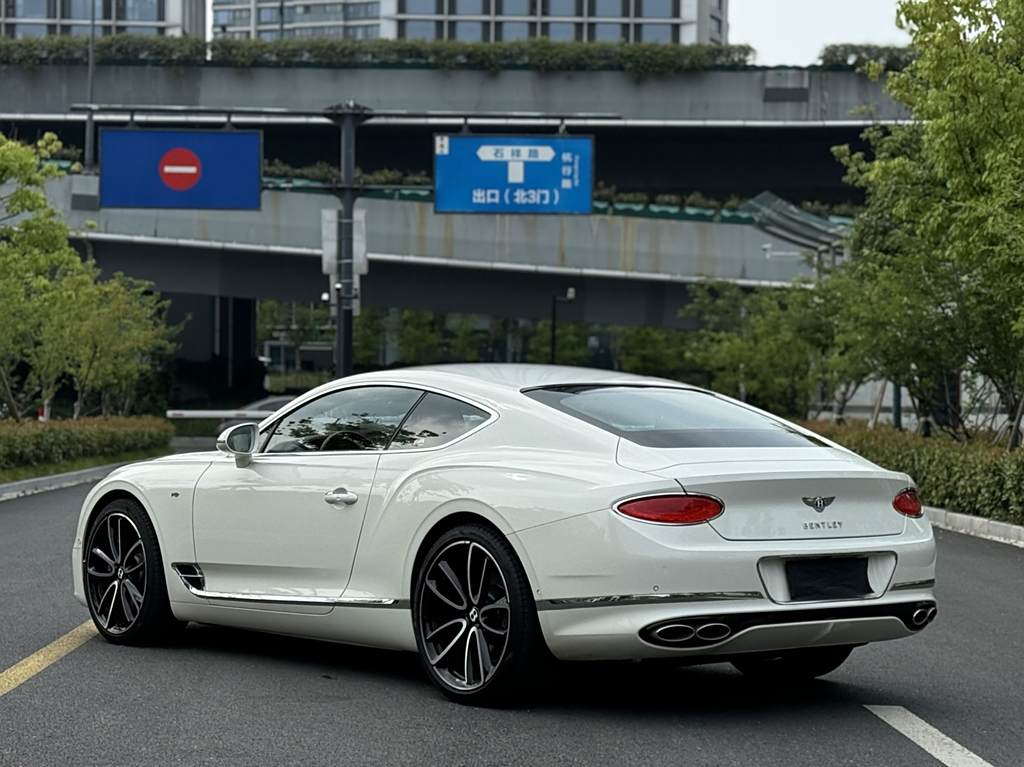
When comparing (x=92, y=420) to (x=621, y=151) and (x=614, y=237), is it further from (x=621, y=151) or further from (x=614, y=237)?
(x=621, y=151)

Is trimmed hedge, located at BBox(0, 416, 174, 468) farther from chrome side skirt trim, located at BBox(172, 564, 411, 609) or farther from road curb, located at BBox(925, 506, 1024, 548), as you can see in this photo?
chrome side skirt trim, located at BBox(172, 564, 411, 609)

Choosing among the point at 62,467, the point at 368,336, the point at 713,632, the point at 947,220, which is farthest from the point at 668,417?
the point at 368,336

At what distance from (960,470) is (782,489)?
13.5m

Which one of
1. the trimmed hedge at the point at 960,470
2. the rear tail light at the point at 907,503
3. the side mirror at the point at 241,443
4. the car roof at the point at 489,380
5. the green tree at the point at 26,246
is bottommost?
the trimmed hedge at the point at 960,470

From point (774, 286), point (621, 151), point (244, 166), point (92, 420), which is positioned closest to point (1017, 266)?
point (244, 166)

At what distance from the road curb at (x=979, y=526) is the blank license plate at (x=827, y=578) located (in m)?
10.6

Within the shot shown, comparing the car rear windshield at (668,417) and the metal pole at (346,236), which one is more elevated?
the metal pole at (346,236)

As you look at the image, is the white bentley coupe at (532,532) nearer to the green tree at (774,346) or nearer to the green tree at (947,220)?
the green tree at (947,220)

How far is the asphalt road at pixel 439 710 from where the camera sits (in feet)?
19.0

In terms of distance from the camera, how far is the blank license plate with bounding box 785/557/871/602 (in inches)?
245

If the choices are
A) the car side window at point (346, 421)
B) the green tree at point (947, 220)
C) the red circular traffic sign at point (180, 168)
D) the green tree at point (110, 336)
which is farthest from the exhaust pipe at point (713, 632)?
the red circular traffic sign at point (180, 168)

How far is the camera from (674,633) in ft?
20.0

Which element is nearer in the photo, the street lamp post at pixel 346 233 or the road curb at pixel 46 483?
the road curb at pixel 46 483

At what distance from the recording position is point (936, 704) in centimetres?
695
